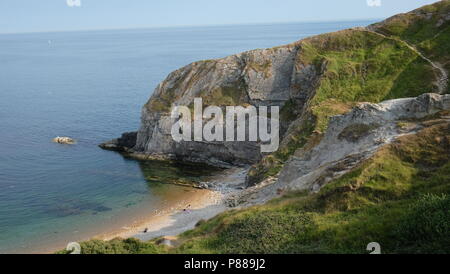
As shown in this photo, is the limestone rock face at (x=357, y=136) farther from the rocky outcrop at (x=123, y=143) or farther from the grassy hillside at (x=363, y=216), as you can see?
the rocky outcrop at (x=123, y=143)

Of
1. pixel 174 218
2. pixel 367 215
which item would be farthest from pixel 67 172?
pixel 367 215

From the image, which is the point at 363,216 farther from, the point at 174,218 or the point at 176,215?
the point at 176,215

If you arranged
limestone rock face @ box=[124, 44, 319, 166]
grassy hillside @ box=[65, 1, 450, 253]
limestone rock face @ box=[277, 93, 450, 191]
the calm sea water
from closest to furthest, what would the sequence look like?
1. grassy hillside @ box=[65, 1, 450, 253]
2. limestone rock face @ box=[277, 93, 450, 191]
3. the calm sea water
4. limestone rock face @ box=[124, 44, 319, 166]

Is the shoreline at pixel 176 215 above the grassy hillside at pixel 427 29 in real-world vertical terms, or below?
below

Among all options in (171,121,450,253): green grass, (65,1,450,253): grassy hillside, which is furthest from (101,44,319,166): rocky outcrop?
(171,121,450,253): green grass

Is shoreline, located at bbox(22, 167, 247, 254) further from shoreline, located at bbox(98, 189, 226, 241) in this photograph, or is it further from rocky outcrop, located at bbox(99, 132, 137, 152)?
rocky outcrop, located at bbox(99, 132, 137, 152)

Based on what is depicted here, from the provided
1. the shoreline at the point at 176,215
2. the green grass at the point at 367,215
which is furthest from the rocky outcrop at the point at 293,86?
the green grass at the point at 367,215

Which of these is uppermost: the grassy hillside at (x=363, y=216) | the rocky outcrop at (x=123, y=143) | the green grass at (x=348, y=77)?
the green grass at (x=348, y=77)

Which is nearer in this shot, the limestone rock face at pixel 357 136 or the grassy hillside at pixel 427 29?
the limestone rock face at pixel 357 136

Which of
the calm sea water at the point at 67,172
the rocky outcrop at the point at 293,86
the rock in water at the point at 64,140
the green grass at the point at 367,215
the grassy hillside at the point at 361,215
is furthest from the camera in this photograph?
the rock in water at the point at 64,140

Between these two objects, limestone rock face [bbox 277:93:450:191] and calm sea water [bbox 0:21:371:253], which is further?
calm sea water [bbox 0:21:371:253]

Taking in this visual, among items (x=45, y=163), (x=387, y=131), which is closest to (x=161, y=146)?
(x=45, y=163)

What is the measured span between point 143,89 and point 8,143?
6421 centimetres

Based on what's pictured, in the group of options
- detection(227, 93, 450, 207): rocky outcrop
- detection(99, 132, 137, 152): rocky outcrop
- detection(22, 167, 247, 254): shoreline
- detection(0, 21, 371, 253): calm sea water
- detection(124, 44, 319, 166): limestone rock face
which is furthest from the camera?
detection(99, 132, 137, 152): rocky outcrop
